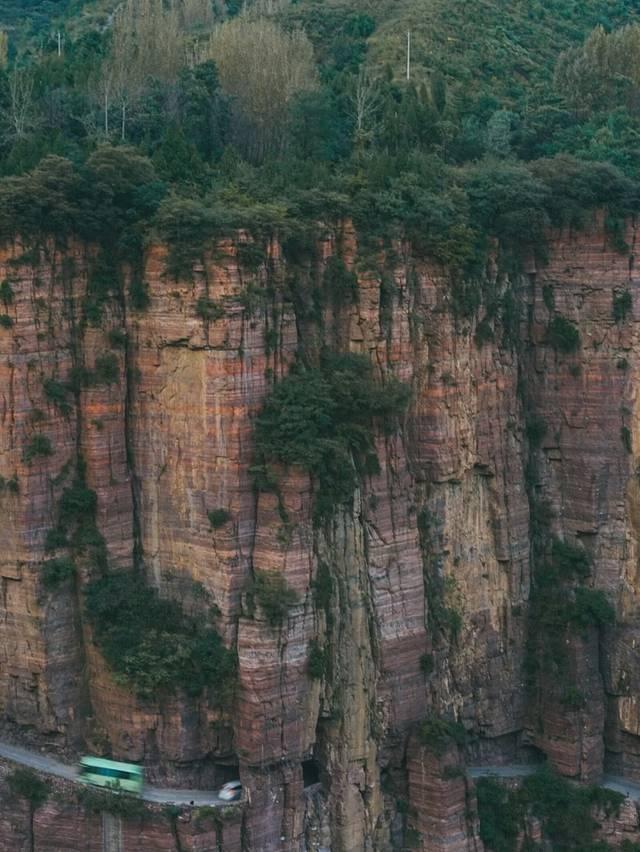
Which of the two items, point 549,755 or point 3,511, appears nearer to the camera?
point 3,511

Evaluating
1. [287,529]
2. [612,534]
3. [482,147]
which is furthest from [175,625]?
[482,147]

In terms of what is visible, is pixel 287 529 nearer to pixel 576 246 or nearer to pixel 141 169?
pixel 141 169

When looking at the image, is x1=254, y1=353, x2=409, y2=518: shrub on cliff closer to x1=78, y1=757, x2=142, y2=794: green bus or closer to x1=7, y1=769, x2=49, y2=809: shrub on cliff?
x1=78, y1=757, x2=142, y2=794: green bus

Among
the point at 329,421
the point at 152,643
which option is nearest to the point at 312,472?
the point at 329,421

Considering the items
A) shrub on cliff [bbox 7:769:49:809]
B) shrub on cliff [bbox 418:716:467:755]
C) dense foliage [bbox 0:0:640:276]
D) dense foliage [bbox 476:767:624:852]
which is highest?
dense foliage [bbox 0:0:640:276]

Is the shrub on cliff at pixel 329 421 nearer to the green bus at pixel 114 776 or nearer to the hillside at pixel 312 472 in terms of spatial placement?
the hillside at pixel 312 472

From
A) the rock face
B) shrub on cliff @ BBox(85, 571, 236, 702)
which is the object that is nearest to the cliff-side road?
the rock face
